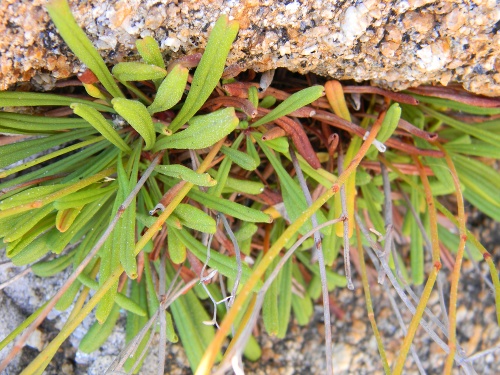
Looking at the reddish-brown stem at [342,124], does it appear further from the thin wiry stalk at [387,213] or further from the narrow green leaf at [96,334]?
the narrow green leaf at [96,334]

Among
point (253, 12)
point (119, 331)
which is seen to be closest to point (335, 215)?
point (253, 12)

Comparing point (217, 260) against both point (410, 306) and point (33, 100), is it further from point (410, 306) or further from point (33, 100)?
point (33, 100)

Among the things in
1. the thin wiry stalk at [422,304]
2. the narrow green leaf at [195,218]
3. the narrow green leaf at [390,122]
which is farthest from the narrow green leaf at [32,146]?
the thin wiry stalk at [422,304]

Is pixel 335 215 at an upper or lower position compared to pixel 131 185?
upper

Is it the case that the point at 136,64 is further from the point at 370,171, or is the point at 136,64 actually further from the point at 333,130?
the point at 370,171

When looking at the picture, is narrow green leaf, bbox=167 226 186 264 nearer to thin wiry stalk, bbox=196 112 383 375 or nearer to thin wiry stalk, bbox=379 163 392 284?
thin wiry stalk, bbox=196 112 383 375

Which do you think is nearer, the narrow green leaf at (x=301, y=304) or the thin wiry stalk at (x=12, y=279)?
the thin wiry stalk at (x=12, y=279)
